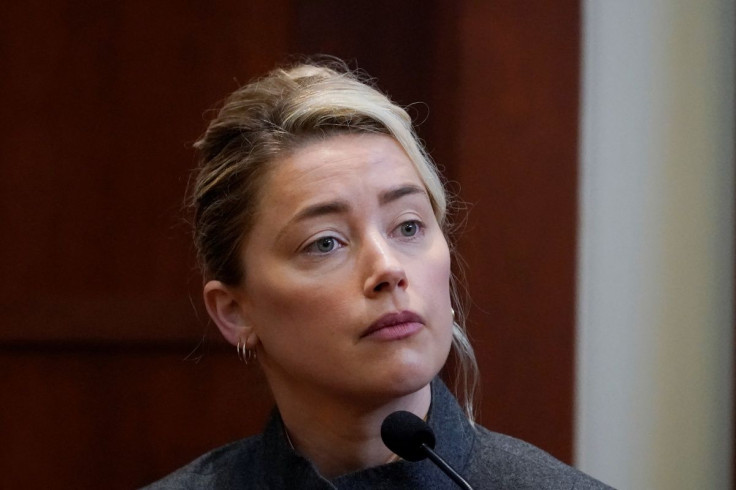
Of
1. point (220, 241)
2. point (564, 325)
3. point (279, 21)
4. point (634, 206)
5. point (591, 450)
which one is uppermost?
point (279, 21)

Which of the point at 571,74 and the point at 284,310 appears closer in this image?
the point at 284,310

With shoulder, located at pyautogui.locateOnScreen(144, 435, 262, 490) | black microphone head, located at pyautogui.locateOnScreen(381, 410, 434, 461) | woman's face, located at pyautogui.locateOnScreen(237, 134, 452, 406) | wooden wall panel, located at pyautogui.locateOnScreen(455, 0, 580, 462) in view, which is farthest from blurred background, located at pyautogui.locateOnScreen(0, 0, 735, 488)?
black microphone head, located at pyautogui.locateOnScreen(381, 410, 434, 461)

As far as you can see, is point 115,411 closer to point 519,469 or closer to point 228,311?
point 228,311

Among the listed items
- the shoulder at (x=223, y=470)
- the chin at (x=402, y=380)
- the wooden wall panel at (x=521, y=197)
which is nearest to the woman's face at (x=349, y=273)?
the chin at (x=402, y=380)

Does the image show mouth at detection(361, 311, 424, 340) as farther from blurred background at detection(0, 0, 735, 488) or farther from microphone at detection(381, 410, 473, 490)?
blurred background at detection(0, 0, 735, 488)

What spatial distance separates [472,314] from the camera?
158cm

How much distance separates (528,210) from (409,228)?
478 mm

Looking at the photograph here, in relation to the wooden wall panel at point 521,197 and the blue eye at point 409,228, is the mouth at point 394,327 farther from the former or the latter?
the wooden wall panel at point 521,197

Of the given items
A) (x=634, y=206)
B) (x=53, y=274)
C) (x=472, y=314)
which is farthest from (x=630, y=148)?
(x=53, y=274)

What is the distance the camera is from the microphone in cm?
100

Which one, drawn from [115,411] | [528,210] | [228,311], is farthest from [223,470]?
[528,210]

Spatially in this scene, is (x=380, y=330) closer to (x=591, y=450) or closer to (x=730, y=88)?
(x=591, y=450)

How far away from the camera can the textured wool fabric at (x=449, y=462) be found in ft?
3.61

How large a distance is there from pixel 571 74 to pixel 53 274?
0.77 meters
